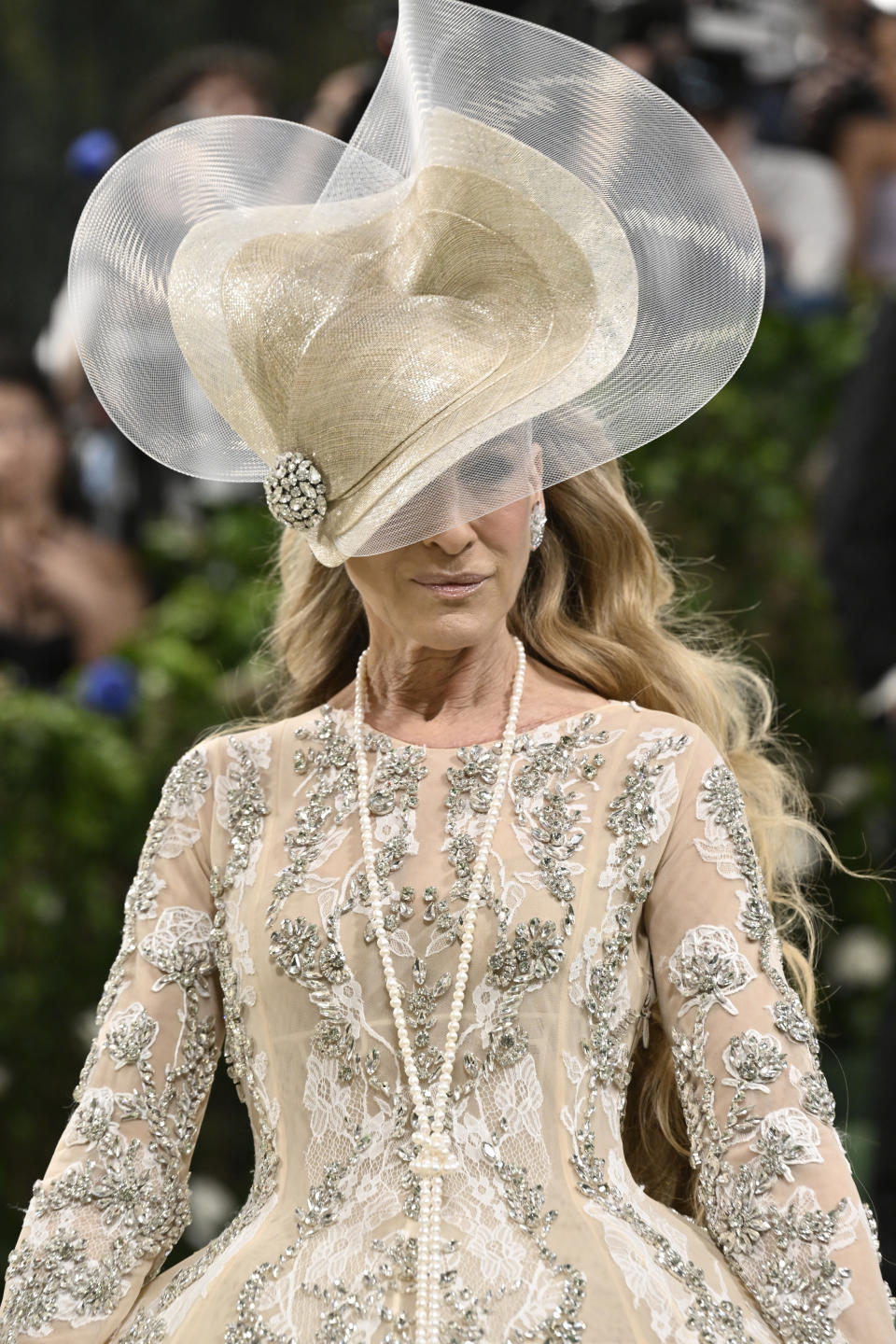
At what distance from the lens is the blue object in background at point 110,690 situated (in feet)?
13.5

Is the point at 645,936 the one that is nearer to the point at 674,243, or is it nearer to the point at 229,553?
the point at 674,243

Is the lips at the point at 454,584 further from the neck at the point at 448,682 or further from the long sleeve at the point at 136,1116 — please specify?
the long sleeve at the point at 136,1116

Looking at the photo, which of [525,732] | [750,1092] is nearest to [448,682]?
[525,732]

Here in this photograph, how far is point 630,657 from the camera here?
225 cm

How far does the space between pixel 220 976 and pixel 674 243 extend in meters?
0.96

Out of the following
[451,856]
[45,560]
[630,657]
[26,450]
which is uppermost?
[630,657]

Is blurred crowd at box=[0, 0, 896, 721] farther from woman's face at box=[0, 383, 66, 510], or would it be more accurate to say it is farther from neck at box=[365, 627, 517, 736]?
neck at box=[365, 627, 517, 736]

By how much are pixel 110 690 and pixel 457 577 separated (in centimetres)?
227

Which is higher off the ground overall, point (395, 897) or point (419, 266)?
point (419, 266)

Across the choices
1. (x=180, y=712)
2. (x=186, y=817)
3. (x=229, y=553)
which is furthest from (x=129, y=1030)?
(x=229, y=553)

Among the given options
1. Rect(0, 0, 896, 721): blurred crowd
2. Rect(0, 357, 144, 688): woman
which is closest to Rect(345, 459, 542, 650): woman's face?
Rect(0, 0, 896, 721): blurred crowd

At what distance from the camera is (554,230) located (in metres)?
1.92

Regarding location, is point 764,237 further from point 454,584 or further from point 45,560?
point 454,584

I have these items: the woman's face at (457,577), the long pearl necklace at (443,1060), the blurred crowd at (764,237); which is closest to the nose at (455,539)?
the woman's face at (457,577)
